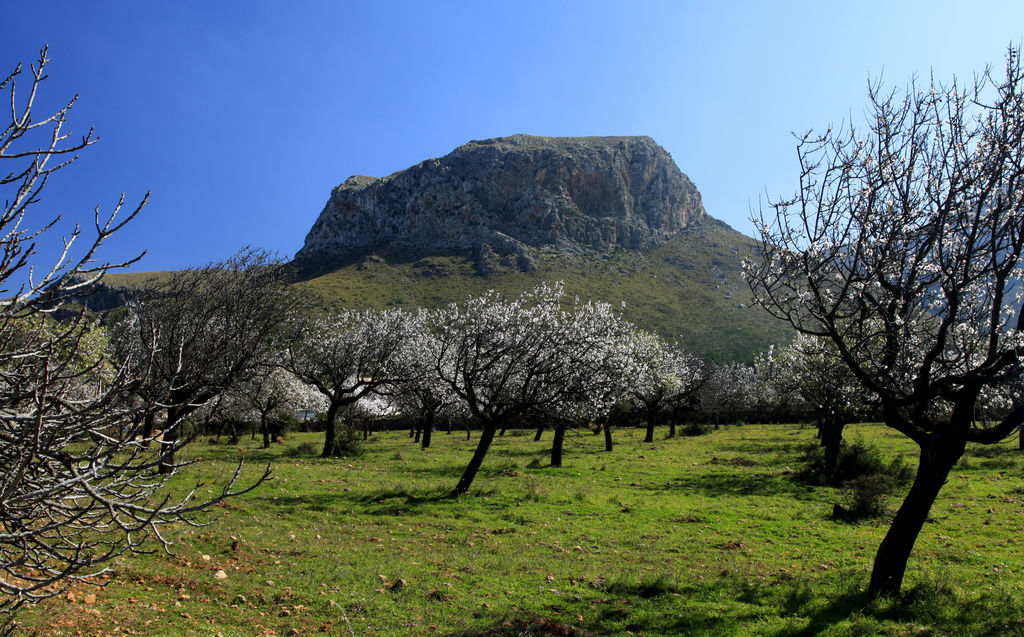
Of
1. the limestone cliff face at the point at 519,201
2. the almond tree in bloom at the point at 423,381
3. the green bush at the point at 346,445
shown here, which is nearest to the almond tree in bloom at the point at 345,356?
the green bush at the point at 346,445

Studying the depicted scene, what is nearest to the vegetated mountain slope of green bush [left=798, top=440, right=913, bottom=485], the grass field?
green bush [left=798, top=440, right=913, bottom=485]

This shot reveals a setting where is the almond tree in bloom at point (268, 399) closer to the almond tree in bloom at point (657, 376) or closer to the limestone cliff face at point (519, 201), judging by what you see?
the almond tree in bloom at point (657, 376)

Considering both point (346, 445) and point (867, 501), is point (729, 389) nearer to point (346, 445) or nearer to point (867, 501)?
point (346, 445)

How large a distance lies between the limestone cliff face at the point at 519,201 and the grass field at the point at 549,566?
4570 inches

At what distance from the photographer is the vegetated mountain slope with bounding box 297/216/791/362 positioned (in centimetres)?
9738

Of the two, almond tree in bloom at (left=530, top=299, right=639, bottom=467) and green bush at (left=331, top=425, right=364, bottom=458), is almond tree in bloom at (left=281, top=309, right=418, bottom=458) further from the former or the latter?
almond tree in bloom at (left=530, top=299, right=639, bottom=467)

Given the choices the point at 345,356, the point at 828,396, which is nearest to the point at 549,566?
the point at 828,396

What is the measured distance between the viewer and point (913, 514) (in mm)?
9711

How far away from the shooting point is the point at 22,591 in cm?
359

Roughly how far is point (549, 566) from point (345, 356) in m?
25.3

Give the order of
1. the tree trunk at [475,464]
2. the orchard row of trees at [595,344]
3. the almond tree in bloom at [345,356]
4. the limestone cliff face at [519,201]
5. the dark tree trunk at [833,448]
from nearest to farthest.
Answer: the orchard row of trees at [595,344] → the tree trunk at [475,464] → the dark tree trunk at [833,448] → the almond tree in bloom at [345,356] → the limestone cliff face at [519,201]

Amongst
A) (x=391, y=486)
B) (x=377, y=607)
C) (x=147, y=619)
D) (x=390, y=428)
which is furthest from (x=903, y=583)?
(x=390, y=428)

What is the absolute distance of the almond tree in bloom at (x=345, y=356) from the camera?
32500 mm

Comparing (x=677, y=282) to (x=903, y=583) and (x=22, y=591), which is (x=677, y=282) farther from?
(x=22, y=591)
